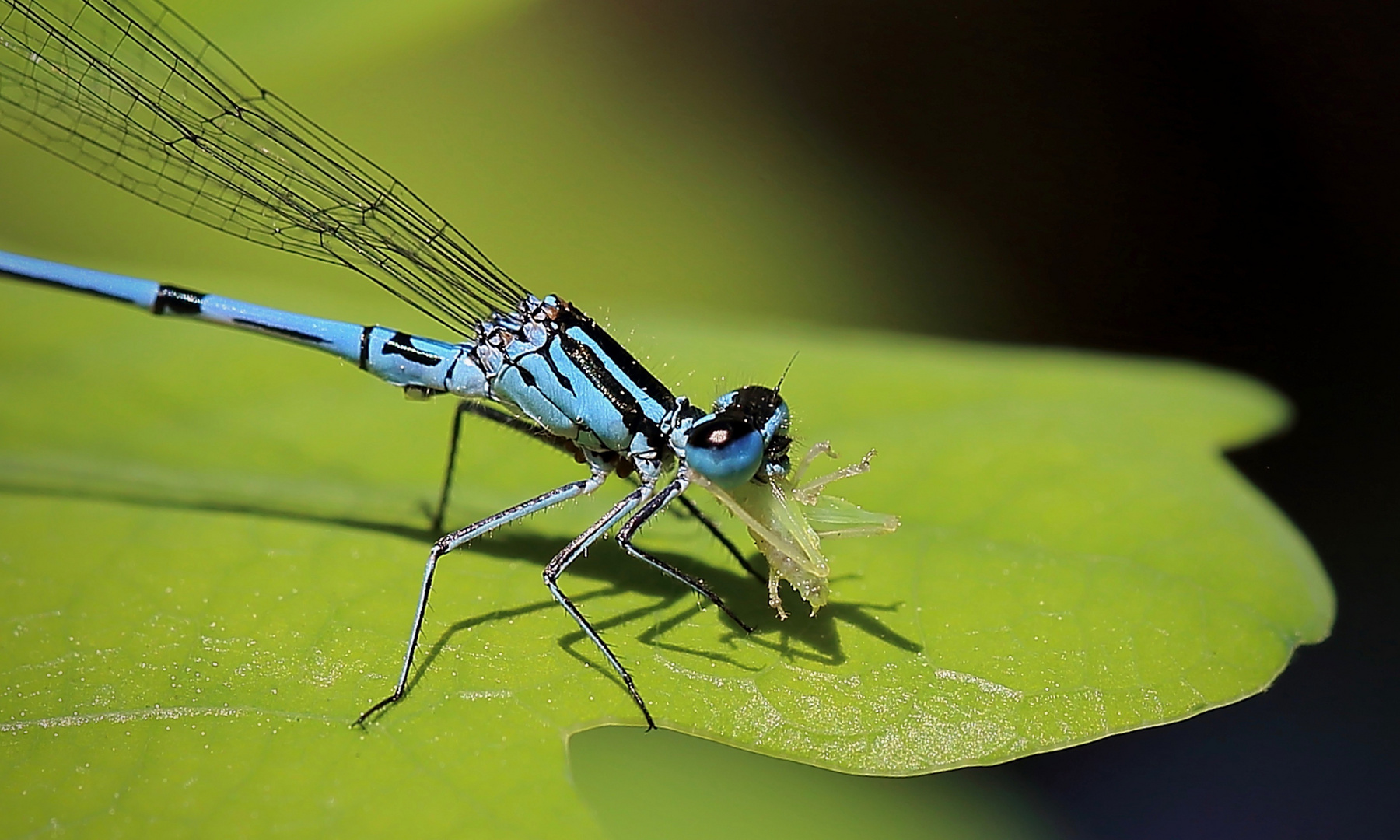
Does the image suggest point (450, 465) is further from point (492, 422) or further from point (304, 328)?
point (304, 328)

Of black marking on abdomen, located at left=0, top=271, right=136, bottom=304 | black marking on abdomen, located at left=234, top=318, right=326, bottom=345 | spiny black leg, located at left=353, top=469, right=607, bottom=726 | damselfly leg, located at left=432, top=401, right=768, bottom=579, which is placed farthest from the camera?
black marking on abdomen, located at left=0, top=271, right=136, bottom=304

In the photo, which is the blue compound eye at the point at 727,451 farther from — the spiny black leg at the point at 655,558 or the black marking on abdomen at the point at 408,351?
the black marking on abdomen at the point at 408,351

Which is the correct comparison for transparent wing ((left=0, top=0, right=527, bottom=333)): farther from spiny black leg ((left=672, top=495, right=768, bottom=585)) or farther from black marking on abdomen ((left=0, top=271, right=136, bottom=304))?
spiny black leg ((left=672, top=495, right=768, bottom=585))

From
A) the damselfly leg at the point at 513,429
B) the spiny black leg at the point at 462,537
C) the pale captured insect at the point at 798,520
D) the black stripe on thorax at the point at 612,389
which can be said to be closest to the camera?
the spiny black leg at the point at 462,537

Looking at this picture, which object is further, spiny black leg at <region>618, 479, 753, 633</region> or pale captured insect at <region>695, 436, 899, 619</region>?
spiny black leg at <region>618, 479, 753, 633</region>

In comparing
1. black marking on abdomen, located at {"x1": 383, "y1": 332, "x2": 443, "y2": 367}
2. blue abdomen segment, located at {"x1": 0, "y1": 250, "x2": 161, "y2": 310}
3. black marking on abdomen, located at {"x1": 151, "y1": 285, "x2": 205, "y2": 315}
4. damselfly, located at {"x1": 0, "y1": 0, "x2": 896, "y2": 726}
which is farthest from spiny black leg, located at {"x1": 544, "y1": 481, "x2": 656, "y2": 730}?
blue abdomen segment, located at {"x1": 0, "y1": 250, "x2": 161, "y2": 310}

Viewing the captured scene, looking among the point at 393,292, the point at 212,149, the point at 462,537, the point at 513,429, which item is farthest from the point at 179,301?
the point at 462,537

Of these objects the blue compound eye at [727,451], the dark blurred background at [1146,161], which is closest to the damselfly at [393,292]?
the blue compound eye at [727,451]
